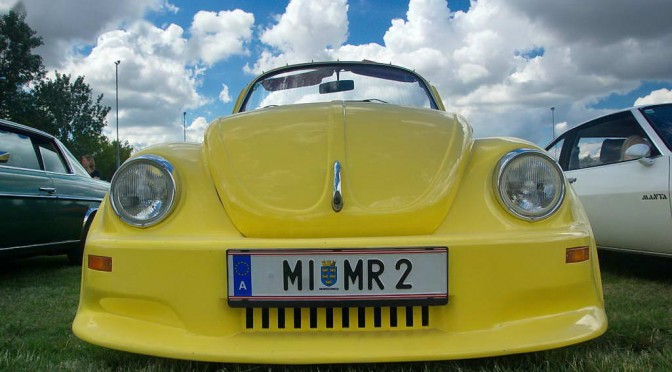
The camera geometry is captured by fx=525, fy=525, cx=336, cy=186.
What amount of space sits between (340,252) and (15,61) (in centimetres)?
3167

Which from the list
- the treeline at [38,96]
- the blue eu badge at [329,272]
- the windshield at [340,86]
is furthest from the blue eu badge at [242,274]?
the treeline at [38,96]

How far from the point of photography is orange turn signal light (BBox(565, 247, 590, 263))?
1.68 meters

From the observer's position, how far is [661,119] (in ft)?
12.2

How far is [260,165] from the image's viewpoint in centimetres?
184

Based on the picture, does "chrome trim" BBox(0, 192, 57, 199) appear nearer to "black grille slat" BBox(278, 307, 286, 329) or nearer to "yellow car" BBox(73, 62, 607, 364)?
"yellow car" BBox(73, 62, 607, 364)

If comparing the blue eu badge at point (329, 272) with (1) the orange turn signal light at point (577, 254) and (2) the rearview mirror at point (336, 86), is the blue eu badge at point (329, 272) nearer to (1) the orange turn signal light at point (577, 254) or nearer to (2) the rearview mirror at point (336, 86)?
(1) the orange turn signal light at point (577, 254)

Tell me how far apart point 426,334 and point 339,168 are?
1.97 ft

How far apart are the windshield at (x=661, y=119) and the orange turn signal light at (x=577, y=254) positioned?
226 centimetres

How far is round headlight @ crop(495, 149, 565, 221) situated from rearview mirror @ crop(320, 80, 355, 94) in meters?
1.63

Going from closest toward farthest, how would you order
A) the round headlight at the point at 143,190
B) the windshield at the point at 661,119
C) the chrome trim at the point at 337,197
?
A: 1. the chrome trim at the point at 337,197
2. the round headlight at the point at 143,190
3. the windshield at the point at 661,119

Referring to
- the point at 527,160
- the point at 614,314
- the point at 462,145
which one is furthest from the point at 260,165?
the point at 614,314

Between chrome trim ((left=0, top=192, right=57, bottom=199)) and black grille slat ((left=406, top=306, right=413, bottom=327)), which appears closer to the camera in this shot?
black grille slat ((left=406, top=306, right=413, bottom=327))

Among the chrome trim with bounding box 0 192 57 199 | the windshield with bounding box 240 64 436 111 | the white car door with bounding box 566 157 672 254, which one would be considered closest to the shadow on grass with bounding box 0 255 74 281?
the chrome trim with bounding box 0 192 57 199

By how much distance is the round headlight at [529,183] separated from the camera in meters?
1.76
